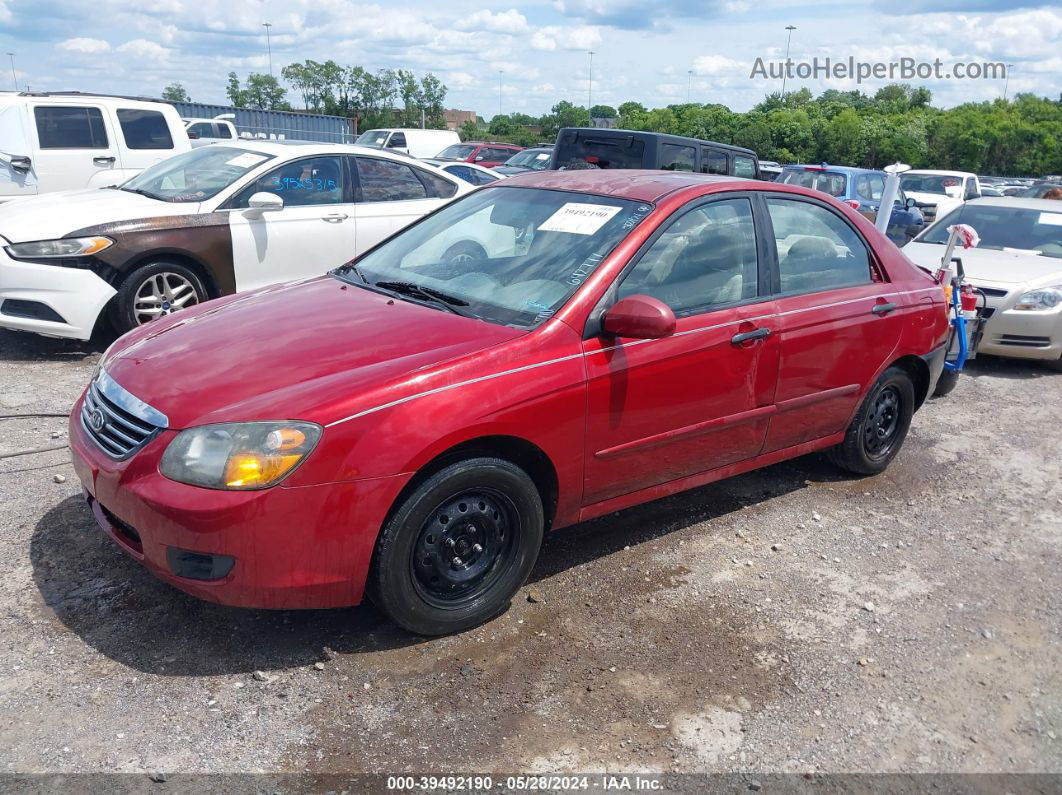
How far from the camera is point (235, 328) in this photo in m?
3.74

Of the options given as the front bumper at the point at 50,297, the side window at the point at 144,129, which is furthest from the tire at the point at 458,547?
the side window at the point at 144,129

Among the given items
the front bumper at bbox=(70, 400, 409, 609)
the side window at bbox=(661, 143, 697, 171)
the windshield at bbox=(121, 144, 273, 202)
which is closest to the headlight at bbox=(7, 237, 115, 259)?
the windshield at bbox=(121, 144, 273, 202)

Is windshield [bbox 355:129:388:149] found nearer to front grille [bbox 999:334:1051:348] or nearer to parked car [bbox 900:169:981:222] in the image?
parked car [bbox 900:169:981:222]

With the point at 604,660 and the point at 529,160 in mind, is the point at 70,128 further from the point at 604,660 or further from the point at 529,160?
the point at 529,160

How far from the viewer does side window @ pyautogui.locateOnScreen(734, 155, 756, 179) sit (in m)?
11.7

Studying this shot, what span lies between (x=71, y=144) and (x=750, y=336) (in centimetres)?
985

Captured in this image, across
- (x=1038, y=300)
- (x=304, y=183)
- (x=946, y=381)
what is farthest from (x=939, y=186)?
(x=304, y=183)

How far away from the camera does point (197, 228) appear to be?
7.00m

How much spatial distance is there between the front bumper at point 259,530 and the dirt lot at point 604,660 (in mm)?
357

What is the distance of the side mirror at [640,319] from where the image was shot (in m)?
3.52

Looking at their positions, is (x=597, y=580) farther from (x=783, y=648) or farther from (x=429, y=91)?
(x=429, y=91)

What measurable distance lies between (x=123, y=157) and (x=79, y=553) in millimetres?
8686

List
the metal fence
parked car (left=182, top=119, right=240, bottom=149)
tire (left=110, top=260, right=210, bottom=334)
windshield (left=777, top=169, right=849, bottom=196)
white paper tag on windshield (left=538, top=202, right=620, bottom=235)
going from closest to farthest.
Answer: white paper tag on windshield (left=538, top=202, right=620, bottom=235) < tire (left=110, top=260, right=210, bottom=334) < windshield (left=777, top=169, right=849, bottom=196) < parked car (left=182, top=119, right=240, bottom=149) < the metal fence

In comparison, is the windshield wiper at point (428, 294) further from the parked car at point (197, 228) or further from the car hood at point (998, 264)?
the car hood at point (998, 264)
